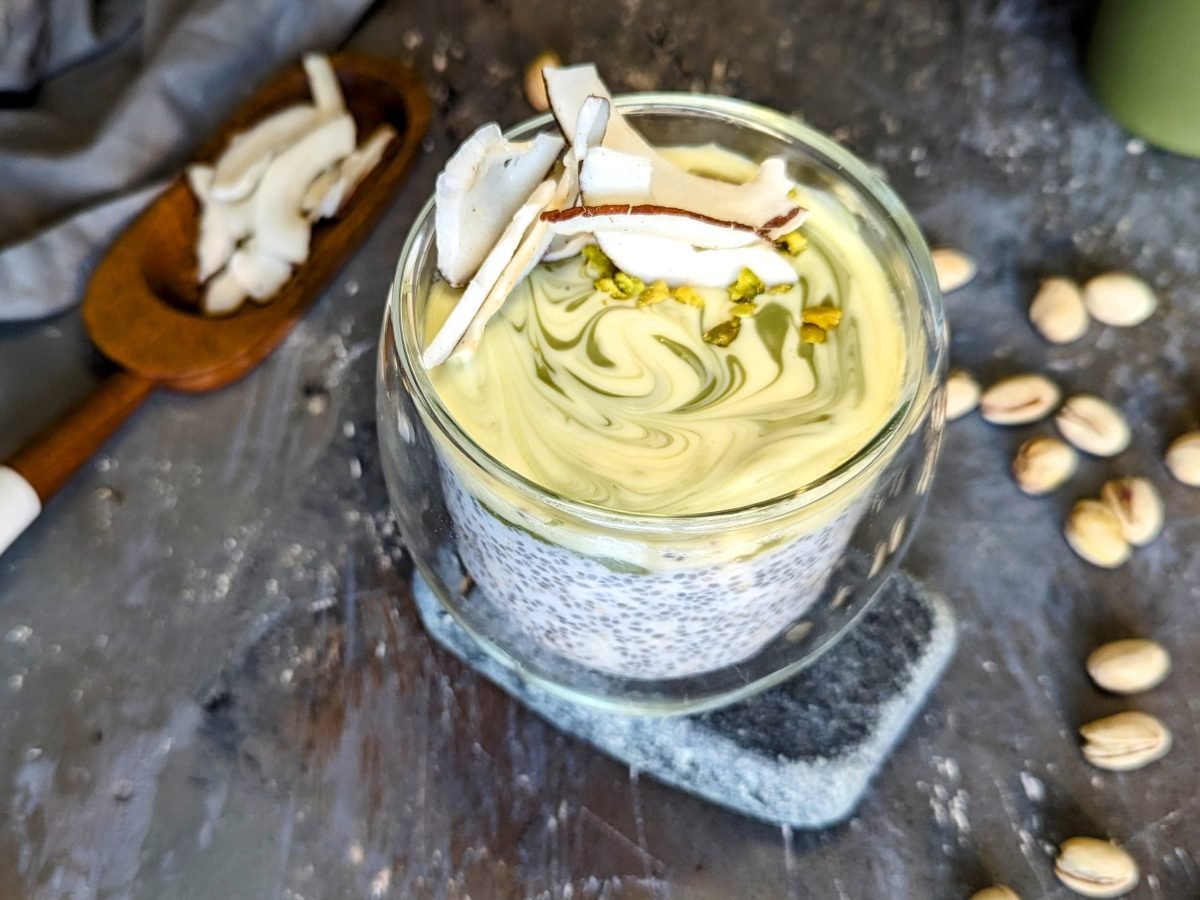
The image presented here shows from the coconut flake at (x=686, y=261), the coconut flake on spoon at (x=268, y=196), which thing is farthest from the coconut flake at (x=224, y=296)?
the coconut flake at (x=686, y=261)

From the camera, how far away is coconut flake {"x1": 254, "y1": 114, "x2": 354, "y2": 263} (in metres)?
0.82

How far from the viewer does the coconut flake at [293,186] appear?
2.70ft

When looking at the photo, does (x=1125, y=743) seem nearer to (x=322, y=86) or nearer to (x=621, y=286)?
(x=621, y=286)

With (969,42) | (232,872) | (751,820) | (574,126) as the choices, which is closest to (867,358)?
(574,126)

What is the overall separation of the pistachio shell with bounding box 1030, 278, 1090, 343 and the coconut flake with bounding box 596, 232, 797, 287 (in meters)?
0.34

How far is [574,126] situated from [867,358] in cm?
19

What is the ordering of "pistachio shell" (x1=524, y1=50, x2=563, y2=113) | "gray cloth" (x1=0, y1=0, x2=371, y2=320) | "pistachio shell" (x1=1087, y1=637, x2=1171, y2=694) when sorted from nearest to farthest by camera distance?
"pistachio shell" (x1=1087, y1=637, x2=1171, y2=694)
"gray cloth" (x1=0, y1=0, x2=371, y2=320)
"pistachio shell" (x1=524, y1=50, x2=563, y2=113)

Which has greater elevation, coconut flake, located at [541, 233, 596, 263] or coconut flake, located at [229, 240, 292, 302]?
coconut flake, located at [541, 233, 596, 263]

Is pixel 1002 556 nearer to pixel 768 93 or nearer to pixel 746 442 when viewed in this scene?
pixel 746 442

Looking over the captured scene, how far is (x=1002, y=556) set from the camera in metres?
0.73

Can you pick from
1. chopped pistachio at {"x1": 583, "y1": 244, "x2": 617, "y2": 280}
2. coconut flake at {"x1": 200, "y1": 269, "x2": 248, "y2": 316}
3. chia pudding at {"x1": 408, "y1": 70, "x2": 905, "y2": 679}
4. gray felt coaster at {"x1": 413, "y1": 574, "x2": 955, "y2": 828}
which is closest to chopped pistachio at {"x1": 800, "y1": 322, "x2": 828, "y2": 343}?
chia pudding at {"x1": 408, "y1": 70, "x2": 905, "y2": 679}

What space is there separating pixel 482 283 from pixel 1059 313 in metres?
0.49

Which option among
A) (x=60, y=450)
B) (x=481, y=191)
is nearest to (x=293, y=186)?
(x=60, y=450)

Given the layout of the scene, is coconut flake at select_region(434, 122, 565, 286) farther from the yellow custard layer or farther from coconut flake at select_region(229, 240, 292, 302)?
coconut flake at select_region(229, 240, 292, 302)
